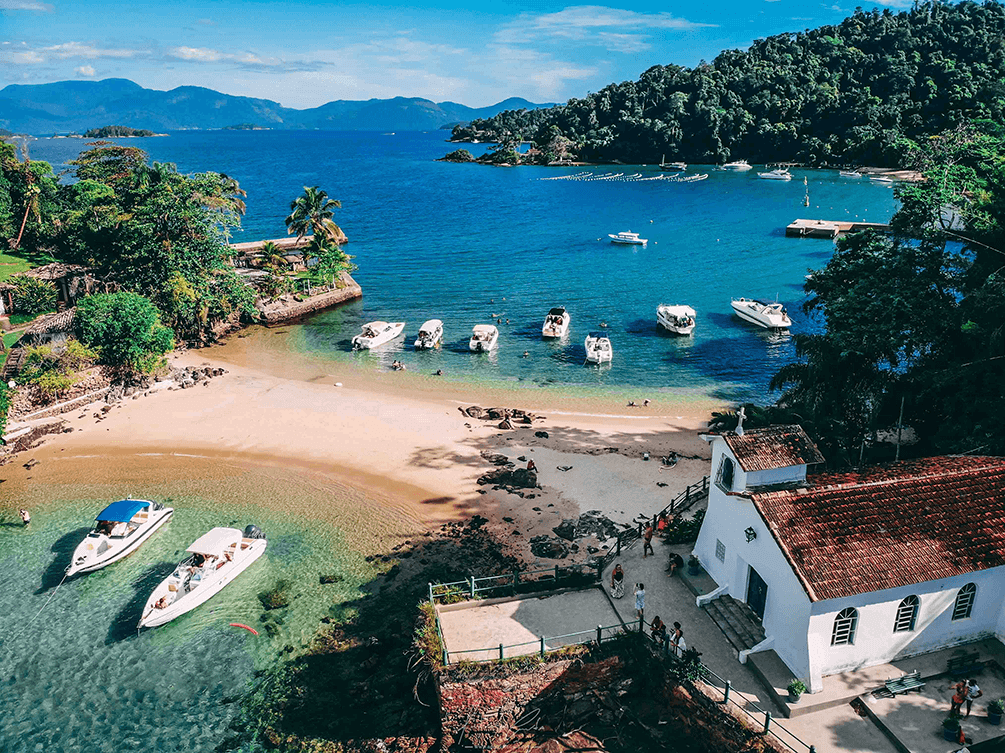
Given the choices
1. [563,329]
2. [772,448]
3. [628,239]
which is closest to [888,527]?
[772,448]

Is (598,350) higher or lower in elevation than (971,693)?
higher

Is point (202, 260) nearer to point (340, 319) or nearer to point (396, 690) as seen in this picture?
point (340, 319)

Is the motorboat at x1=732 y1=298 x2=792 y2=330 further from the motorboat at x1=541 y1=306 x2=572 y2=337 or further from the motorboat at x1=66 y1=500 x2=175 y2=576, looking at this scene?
the motorboat at x1=66 y1=500 x2=175 y2=576

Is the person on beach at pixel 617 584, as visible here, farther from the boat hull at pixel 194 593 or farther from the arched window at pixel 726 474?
the boat hull at pixel 194 593

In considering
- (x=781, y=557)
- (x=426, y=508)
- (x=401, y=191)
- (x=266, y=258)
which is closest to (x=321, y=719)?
(x=426, y=508)

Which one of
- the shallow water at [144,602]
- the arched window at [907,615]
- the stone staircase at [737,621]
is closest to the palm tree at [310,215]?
the shallow water at [144,602]

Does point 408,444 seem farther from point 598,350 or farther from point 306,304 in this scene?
point 306,304
